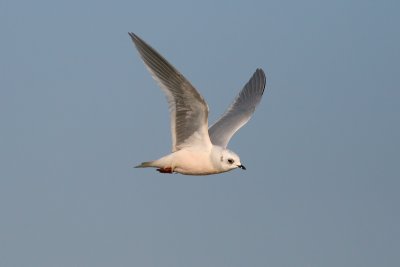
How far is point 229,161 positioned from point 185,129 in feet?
2.73

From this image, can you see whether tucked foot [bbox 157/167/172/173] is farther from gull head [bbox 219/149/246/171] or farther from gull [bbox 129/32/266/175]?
gull head [bbox 219/149/246/171]

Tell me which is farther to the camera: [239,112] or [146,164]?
[239,112]

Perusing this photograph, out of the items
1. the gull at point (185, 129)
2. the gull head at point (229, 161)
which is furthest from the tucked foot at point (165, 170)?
the gull head at point (229, 161)

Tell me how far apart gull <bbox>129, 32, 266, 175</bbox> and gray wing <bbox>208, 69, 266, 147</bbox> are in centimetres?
39

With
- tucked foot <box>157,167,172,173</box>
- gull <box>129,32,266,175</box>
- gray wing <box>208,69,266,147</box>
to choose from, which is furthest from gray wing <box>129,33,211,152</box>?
gray wing <box>208,69,266,147</box>

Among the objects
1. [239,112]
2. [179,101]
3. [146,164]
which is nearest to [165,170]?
[146,164]

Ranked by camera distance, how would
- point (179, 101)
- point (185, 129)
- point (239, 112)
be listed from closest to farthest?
point (179, 101) < point (185, 129) < point (239, 112)

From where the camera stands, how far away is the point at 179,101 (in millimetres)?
13578

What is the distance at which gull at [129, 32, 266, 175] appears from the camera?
1307 centimetres

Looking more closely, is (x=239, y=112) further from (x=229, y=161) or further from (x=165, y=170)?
(x=165, y=170)

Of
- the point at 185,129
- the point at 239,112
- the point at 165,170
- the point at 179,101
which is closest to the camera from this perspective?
the point at 179,101

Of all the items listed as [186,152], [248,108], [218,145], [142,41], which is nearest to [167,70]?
[142,41]

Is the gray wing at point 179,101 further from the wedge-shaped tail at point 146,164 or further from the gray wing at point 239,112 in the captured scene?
the gray wing at point 239,112

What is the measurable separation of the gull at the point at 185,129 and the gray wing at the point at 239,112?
393mm
